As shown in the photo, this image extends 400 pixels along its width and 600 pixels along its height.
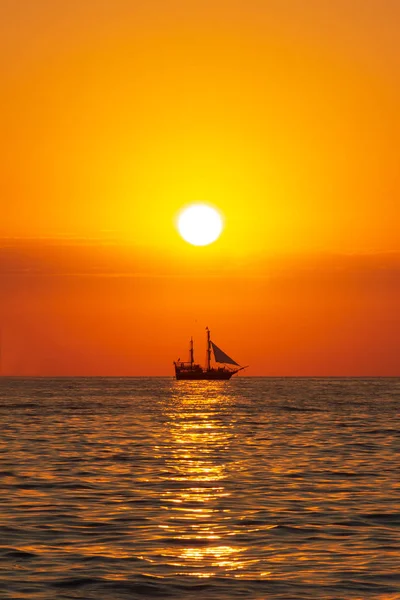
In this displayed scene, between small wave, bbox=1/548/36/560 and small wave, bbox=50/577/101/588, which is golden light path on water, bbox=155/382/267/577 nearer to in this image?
small wave, bbox=50/577/101/588

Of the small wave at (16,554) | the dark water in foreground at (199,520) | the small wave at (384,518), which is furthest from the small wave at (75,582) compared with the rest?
the small wave at (384,518)

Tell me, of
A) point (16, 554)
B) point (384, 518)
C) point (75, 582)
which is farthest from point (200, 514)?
point (75, 582)

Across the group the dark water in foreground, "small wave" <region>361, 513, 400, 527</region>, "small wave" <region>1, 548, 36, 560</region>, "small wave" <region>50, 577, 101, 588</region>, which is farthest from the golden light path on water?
"small wave" <region>361, 513, 400, 527</region>

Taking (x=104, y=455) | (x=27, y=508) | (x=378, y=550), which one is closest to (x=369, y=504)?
(x=378, y=550)

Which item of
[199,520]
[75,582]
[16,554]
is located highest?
[199,520]

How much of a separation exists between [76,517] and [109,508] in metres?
2.07

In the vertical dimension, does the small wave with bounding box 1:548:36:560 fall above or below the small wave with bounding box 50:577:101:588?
above

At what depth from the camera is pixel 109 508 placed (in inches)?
1237

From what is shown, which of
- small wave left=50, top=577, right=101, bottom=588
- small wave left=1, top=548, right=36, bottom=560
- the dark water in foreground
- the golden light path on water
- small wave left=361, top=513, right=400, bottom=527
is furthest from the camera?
small wave left=361, top=513, right=400, bottom=527

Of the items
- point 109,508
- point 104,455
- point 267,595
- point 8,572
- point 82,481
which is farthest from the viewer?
point 104,455

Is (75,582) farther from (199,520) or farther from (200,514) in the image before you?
(200,514)

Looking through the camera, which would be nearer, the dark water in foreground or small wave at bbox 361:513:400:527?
the dark water in foreground

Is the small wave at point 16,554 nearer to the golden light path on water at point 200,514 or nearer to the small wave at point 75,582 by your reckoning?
the small wave at point 75,582

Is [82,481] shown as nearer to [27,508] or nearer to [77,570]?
[27,508]
